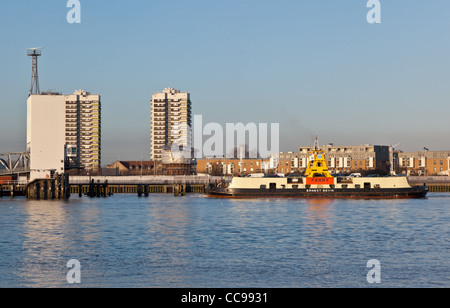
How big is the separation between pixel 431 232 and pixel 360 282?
2155cm

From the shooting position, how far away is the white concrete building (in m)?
91.6

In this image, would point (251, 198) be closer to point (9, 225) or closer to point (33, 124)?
point (33, 124)

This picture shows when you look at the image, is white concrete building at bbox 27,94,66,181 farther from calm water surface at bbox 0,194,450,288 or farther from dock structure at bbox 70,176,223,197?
calm water surface at bbox 0,194,450,288

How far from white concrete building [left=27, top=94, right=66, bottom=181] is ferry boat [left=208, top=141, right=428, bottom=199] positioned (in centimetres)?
2671

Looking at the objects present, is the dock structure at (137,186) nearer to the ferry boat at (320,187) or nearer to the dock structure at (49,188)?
the dock structure at (49,188)

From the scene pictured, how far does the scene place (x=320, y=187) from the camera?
90.5 meters

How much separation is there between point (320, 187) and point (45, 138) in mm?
41394

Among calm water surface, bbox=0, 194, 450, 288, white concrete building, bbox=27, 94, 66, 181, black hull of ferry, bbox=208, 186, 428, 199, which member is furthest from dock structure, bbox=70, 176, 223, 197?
calm water surface, bbox=0, 194, 450, 288

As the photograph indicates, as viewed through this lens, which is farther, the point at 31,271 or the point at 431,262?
the point at 431,262
